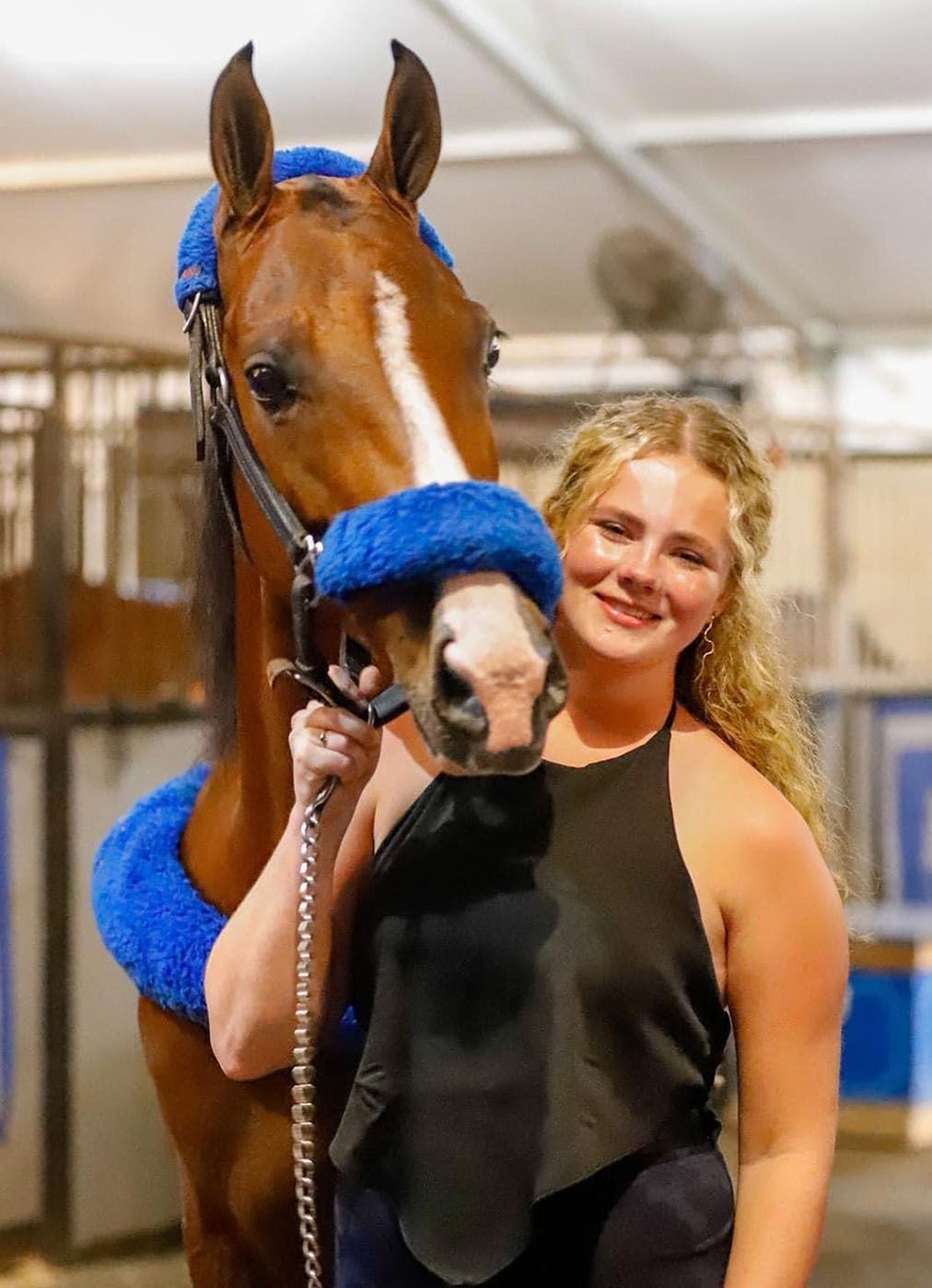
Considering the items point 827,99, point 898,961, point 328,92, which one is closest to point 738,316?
point 827,99

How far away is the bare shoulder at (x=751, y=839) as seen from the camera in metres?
0.87

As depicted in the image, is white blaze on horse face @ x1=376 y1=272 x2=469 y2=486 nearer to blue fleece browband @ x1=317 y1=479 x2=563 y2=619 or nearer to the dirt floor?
blue fleece browband @ x1=317 y1=479 x2=563 y2=619

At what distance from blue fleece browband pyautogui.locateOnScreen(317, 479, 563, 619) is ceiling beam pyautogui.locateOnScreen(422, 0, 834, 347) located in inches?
84.1

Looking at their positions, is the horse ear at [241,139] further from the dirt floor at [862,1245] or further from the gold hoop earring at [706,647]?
the dirt floor at [862,1245]

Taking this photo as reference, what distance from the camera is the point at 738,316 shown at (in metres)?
4.35

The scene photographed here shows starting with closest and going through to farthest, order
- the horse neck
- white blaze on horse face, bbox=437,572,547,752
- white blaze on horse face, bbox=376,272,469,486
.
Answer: white blaze on horse face, bbox=437,572,547,752 → white blaze on horse face, bbox=376,272,469,486 → the horse neck

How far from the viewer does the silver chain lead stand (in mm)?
827

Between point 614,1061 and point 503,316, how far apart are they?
386 cm

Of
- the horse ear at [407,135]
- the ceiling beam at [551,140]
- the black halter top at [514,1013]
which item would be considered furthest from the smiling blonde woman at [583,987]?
the ceiling beam at [551,140]

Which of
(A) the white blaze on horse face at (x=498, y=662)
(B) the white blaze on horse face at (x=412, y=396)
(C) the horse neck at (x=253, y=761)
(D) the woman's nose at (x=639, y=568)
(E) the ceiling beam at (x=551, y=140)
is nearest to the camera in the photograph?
(A) the white blaze on horse face at (x=498, y=662)

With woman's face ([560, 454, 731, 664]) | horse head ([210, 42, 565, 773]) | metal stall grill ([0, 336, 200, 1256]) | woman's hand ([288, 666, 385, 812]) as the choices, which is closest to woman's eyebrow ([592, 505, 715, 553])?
woman's face ([560, 454, 731, 664])

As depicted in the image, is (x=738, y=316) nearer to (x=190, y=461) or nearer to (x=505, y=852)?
(x=190, y=461)

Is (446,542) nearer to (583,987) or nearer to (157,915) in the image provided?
(583,987)

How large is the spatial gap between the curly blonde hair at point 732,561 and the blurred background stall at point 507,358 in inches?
8.6
